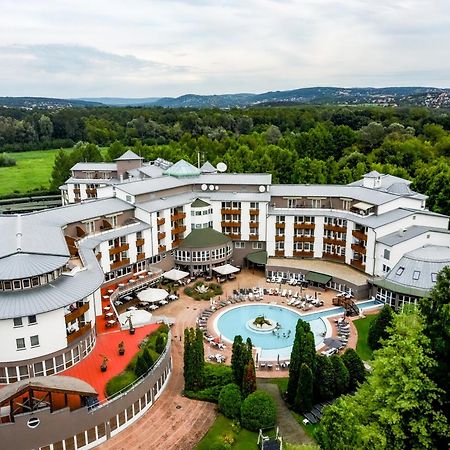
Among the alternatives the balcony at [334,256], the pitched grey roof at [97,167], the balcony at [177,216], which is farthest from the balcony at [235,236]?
the pitched grey roof at [97,167]

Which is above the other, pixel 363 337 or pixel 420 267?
pixel 420 267

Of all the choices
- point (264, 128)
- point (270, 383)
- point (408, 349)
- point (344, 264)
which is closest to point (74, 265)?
point (270, 383)

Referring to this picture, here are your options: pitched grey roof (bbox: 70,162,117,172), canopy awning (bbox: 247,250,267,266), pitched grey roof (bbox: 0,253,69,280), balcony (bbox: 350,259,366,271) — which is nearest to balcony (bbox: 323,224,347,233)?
balcony (bbox: 350,259,366,271)

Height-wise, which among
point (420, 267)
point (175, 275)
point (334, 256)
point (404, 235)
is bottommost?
point (175, 275)

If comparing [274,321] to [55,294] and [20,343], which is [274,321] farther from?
[20,343]

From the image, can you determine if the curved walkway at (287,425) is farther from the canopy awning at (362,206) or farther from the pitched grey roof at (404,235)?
the canopy awning at (362,206)

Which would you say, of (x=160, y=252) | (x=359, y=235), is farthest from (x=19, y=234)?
(x=359, y=235)

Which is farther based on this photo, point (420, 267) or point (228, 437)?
point (420, 267)
